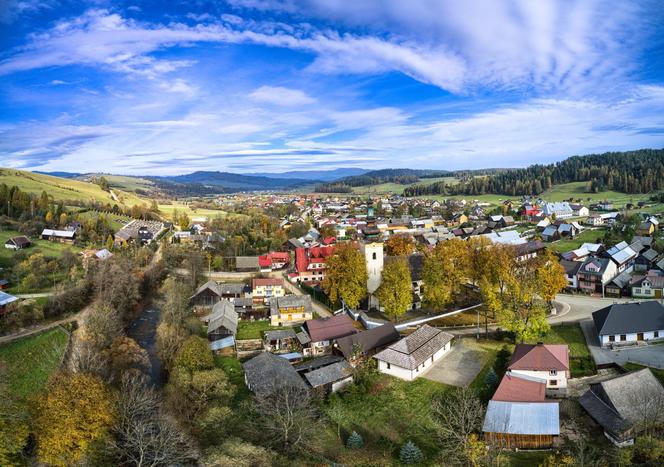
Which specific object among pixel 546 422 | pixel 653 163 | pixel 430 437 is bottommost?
pixel 430 437

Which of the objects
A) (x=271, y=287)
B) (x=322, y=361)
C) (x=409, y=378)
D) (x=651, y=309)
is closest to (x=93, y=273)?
(x=271, y=287)

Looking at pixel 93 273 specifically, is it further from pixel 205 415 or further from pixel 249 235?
pixel 205 415

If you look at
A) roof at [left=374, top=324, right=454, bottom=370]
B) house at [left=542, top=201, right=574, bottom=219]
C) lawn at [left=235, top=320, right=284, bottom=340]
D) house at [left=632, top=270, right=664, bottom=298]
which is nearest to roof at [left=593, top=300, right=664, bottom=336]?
roof at [left=374, top=324, right=454, bottom=370]

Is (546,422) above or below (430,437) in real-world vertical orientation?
above

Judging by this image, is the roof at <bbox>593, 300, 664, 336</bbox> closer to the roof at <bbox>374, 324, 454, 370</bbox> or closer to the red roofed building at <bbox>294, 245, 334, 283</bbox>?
the roof at <bbox>374, 324, 454, 370</bbox>

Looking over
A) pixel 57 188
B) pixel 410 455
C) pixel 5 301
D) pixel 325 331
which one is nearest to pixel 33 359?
pixel 5 301

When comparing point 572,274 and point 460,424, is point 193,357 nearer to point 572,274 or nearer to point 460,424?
point 460,424

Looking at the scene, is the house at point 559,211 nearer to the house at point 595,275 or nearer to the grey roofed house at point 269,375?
the house at point 595,275
